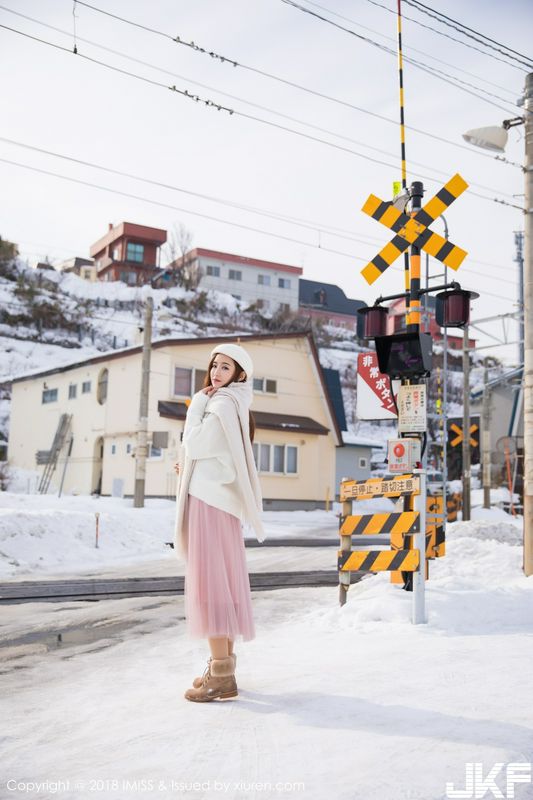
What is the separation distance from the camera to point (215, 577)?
4.33 metres

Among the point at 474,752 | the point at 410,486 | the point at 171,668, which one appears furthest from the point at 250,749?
the point at 410,486

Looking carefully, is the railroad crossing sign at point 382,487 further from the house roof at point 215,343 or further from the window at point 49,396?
the window at point 49,396

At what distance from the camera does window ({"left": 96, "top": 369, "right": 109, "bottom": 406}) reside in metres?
33.3

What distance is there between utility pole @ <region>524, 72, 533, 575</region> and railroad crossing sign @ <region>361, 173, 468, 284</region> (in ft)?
11.9

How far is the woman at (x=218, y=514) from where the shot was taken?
14.1ft

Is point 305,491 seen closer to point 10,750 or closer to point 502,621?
point 502,621

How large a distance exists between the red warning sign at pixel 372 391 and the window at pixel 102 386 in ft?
82.7

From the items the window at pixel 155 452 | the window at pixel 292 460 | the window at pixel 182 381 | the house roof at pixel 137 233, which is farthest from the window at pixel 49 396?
the house roof at pixel 137 233

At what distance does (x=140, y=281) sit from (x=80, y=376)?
3019 cm

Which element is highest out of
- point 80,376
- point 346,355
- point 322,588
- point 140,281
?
point 140,281

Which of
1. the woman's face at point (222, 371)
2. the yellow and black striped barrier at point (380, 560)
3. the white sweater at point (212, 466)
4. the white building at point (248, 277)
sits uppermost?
the white building at point (248, 277)

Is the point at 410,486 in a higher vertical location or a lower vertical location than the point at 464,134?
lower

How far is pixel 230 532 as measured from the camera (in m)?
4.45

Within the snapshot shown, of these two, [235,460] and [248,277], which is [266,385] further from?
[248,277]
